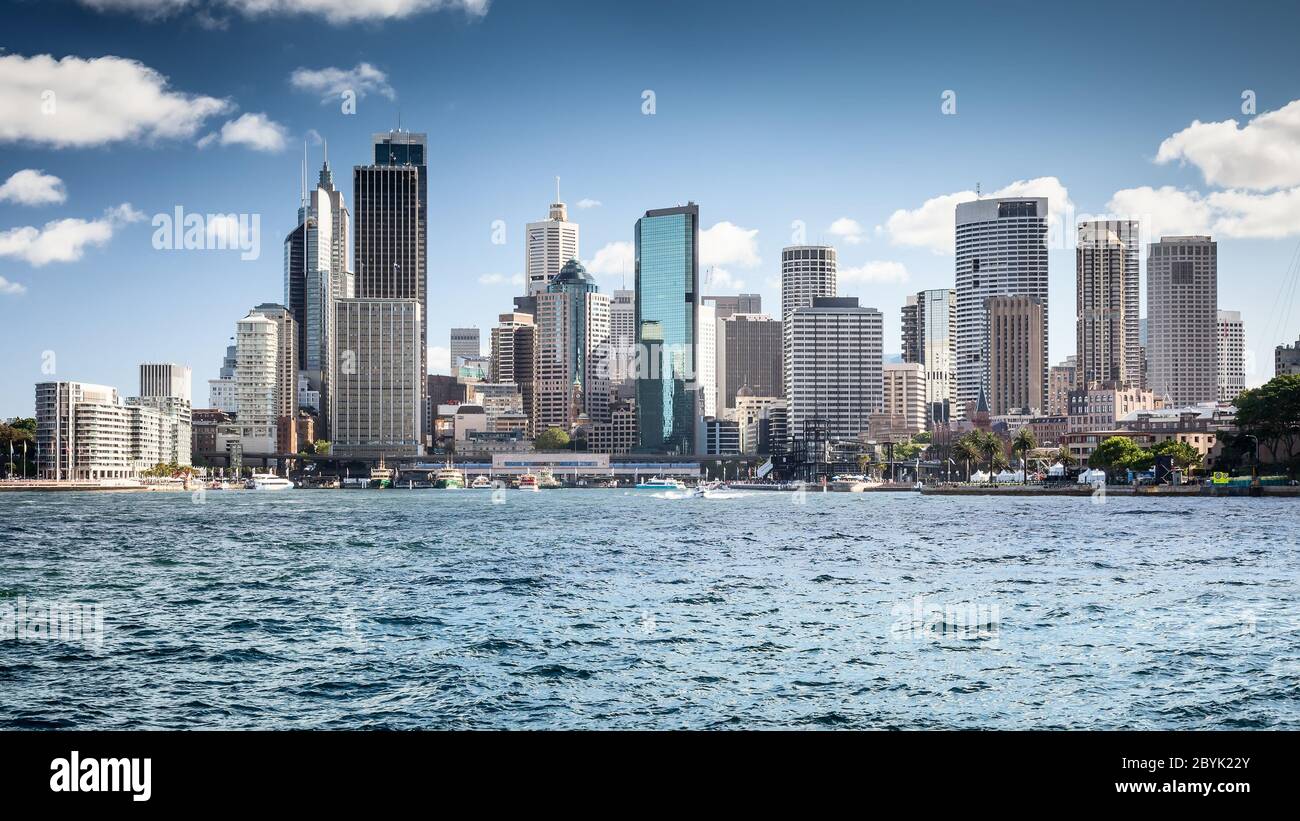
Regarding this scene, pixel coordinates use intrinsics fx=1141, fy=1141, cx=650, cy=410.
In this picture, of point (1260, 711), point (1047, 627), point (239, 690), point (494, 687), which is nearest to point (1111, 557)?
point (1047, 627)

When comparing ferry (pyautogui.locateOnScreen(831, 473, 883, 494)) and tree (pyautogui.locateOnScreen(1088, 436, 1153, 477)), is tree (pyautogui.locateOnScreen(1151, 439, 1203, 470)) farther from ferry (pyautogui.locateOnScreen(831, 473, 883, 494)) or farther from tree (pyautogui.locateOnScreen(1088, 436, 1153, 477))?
ferry (pyautogui.locateOnScreen(831, 473, 883, 494))

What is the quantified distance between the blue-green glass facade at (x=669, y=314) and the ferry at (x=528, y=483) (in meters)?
41.0

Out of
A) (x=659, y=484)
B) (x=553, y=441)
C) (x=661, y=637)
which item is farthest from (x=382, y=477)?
(x=661, y=637)

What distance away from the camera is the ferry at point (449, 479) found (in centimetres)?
15000

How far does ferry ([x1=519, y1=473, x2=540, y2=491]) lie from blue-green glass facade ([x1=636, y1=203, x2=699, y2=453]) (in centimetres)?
4096

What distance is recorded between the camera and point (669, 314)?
643 feet

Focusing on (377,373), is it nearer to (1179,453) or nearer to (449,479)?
(449,479)

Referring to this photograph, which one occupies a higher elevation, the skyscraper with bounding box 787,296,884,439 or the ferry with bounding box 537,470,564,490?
the skyscraper with bounding box 787,296,884,439

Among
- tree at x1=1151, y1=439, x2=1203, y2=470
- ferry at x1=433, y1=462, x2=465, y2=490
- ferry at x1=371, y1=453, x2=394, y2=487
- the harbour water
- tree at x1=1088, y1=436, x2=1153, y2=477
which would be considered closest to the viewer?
the harbour water

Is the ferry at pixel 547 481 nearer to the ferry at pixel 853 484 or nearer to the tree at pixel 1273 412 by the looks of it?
the ferry at pixel 853 484

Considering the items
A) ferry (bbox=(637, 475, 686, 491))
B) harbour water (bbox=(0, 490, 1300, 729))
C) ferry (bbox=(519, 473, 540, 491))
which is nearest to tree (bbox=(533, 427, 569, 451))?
ferry (bbox=(637, 475, 686, 491))

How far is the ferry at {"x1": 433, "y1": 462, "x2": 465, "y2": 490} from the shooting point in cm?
15000

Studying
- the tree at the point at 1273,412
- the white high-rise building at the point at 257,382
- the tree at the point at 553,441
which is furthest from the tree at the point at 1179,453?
the white high-rise building at the point at 257,382

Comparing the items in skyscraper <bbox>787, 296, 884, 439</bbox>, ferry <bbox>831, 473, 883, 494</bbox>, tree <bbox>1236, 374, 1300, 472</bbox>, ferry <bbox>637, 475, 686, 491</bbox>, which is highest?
skyscraper <bbox>787, 296, 884, 439</bbox>
